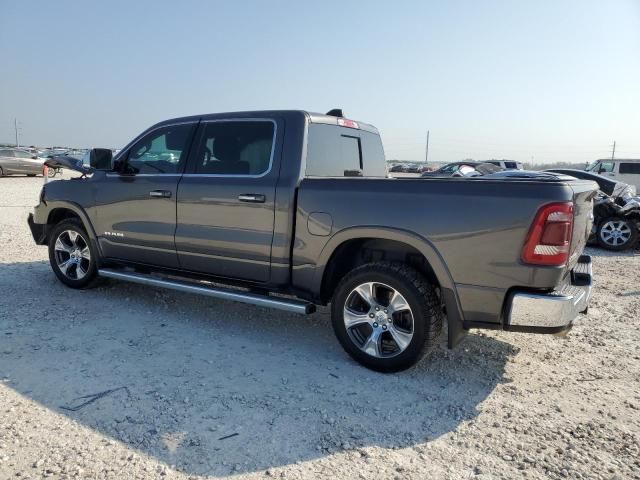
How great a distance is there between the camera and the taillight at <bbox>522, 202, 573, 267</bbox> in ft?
9.55

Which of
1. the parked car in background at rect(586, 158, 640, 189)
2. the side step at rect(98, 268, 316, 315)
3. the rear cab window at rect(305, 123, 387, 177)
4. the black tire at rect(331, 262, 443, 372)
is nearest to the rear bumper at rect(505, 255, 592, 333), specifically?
the black tire at rect(331, 262, 443, 372)

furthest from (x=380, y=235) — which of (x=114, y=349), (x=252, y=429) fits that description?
(x=114, y=349)

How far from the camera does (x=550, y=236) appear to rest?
2.94m

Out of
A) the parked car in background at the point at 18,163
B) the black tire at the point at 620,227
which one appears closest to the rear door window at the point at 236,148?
the black tire at the point at 620,227

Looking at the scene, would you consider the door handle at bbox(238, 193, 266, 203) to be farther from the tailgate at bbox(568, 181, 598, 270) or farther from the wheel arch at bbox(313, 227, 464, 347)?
the tailgate at bbox(568, 181, 598, 270)

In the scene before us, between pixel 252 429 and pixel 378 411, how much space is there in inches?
31.9

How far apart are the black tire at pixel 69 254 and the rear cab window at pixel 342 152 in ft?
9.19

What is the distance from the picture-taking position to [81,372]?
348cm

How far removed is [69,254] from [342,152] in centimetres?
342

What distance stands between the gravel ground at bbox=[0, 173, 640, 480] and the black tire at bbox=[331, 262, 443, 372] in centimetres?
→ 14

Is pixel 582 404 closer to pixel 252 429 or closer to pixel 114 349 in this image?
pixel 252 429

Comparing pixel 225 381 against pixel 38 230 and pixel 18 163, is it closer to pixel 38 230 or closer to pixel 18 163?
pixel 38 230

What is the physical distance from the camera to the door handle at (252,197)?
395cm

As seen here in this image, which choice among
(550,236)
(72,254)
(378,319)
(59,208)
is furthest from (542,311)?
(59,208)
